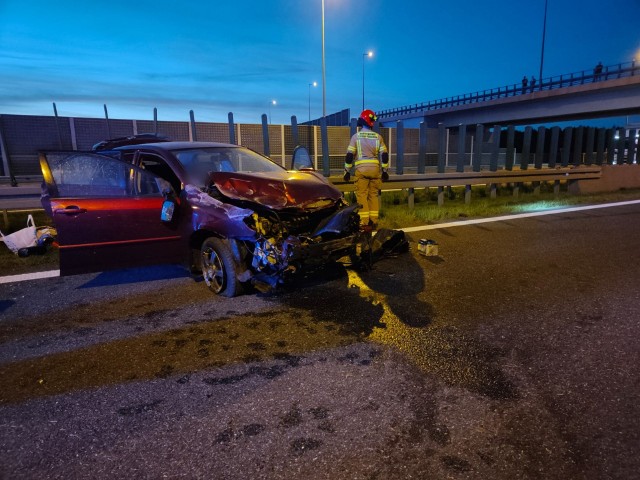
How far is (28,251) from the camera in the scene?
511cm

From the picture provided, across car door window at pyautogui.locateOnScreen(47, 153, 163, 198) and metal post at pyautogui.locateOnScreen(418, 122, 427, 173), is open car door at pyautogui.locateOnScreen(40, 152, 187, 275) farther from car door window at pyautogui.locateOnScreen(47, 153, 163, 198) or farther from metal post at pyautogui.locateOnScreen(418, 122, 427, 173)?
metal post at pyautogui.locateOnScreen(418, 122, 427, 173)

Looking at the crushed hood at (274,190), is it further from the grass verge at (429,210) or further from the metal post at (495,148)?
the metal post at (495,148)

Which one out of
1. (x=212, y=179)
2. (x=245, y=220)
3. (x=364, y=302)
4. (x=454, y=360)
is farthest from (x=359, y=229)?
(x=454, y=360)

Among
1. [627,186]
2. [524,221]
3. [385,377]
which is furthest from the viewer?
[627,186]

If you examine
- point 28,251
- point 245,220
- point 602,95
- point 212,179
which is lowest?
point 28,251

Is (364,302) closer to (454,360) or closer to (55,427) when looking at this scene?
(454,360)

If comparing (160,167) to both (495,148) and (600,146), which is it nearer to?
(495,148)

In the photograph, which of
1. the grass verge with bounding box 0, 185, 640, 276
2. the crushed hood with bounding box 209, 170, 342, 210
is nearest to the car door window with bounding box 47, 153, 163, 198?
the crushed hood with bounding box 209, 170, 342, 210

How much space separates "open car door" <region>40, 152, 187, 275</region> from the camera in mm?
4203

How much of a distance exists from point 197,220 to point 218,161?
1151 mm

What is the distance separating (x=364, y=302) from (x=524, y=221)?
221 inches

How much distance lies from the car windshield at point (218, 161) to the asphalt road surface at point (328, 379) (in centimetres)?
128

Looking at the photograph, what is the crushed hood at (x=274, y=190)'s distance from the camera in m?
4.14

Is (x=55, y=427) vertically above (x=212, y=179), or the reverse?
(x=212, y=179)
